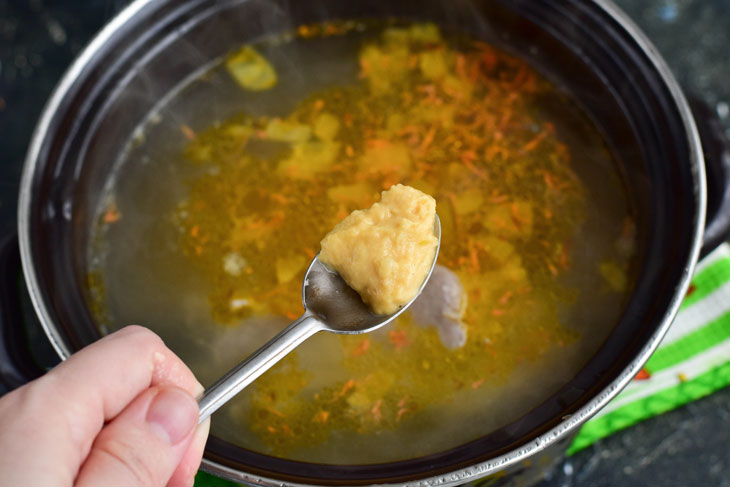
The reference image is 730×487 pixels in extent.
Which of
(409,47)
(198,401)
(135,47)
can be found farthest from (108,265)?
(409,47)

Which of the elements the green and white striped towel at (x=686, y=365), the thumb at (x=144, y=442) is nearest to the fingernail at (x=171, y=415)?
the thumb at (x=144, y=442)

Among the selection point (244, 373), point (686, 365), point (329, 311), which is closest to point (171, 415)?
point (244, 373)

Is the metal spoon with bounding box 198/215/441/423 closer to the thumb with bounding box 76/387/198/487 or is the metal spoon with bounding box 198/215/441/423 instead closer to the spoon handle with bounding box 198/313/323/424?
the spoon handle with bounding box 198/313/323/424

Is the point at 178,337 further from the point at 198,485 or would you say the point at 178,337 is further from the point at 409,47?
the point at 409,47

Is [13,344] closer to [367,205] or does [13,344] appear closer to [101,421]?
[101,421]

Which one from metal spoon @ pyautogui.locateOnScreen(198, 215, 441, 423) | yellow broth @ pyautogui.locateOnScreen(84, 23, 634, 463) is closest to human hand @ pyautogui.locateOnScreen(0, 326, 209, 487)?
metal spoon @ pyautogui.locateOnScreen(198, 215, 441, 423)

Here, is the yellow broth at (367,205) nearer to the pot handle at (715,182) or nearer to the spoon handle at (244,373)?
the pot handle at (715,182)
